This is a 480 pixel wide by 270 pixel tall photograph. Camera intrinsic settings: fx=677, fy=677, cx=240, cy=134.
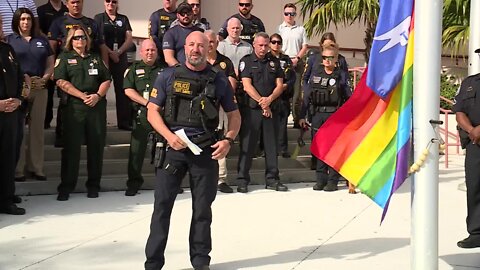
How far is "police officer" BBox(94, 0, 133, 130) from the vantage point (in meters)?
9.19

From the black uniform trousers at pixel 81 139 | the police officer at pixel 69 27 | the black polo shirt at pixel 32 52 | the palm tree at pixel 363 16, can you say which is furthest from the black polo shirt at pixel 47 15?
the palm tree at pixel 363 16

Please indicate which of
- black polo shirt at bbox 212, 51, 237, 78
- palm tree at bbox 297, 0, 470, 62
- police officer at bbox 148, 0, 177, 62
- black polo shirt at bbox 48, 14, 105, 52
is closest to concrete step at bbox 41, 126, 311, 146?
black polo shirt at bbox 48, 14, 105, 52

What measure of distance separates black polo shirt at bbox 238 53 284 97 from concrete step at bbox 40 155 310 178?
1322 millimetres

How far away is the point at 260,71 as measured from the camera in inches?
342

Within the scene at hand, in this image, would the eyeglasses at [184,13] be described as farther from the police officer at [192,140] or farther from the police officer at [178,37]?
the police officer at [192,140]

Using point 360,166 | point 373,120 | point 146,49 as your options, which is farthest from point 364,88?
point 146,49

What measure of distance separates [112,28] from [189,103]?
454 cm

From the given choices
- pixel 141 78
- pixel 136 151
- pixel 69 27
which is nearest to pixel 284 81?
pixel 141 78

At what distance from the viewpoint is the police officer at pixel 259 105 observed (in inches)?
341

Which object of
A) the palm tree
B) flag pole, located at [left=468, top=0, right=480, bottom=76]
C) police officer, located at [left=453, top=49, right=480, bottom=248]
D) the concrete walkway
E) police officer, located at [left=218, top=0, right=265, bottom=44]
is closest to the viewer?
the concrete walkway

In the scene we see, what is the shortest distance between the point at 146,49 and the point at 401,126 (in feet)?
15.2

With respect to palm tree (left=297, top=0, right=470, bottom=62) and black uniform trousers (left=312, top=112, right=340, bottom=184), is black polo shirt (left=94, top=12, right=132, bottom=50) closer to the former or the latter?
black uniform trousers (left=312, top=112, right=340, bottom=184)

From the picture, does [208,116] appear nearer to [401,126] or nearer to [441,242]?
[401,126]

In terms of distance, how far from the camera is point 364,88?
175 inches
